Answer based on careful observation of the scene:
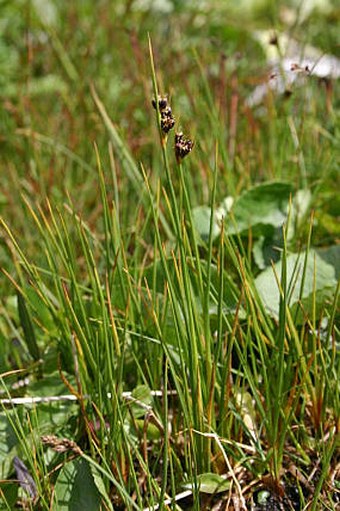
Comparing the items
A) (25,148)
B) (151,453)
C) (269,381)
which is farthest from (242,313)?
(25,148)

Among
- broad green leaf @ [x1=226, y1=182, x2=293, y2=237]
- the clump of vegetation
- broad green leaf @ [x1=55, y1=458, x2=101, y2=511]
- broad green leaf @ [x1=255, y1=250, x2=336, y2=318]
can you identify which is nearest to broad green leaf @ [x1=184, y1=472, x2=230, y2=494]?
the clump of vegetation

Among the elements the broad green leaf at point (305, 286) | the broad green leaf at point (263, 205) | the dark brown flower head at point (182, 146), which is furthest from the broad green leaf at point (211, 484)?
the broad green leaf at point (263, 205)

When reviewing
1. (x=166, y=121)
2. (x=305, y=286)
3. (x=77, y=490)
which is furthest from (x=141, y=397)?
(x=166, y=121)

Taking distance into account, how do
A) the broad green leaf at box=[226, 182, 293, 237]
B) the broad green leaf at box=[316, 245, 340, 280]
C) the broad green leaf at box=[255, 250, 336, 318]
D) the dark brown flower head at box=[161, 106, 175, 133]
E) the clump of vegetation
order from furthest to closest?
the broad green leaf at box=[226, 182, 293, 237], the broad green leaf at box=[316, 245, 340, 280], the broad green leaf at box=[255, 250, 336, 318], the clump of vegetation, the dark brown flower head at box=[161, 106, 175, 133]

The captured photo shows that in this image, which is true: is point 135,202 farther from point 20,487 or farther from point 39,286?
point 20,487

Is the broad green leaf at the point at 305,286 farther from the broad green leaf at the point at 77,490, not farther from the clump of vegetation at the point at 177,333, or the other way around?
the broad green leaf at the point at 77,490

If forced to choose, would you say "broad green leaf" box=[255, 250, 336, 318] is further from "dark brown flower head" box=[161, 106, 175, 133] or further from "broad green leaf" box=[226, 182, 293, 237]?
"dark brown flower head" box=[161, 106, 175, 133]

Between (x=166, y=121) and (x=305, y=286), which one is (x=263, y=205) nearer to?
(x=305, y=286)
